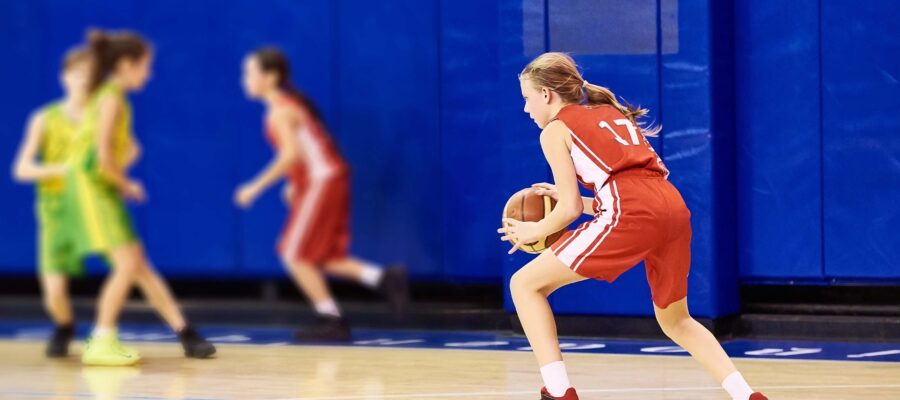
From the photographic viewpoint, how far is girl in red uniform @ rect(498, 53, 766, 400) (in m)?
5.07

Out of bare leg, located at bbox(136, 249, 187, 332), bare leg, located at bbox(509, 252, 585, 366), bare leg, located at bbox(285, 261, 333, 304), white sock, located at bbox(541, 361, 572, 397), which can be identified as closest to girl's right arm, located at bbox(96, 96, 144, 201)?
bare leg, located at bbox(136, 249, 187, 332)

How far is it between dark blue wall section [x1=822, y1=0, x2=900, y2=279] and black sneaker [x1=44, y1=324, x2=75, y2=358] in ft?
13.3

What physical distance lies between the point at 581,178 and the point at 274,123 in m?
4.00

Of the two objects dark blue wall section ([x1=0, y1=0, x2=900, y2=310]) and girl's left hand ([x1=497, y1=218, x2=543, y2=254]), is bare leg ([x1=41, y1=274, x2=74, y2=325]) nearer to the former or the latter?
dark blue wall section ([x1=0, y1=0, x2=900, y2=310])

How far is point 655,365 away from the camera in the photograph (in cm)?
680

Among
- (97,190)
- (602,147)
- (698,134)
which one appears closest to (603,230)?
(602,147)

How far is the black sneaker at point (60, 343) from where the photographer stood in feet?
25.5

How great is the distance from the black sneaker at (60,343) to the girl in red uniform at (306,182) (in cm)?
141

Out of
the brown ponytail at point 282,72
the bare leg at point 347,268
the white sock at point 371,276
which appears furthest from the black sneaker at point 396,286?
the brown ponytail at point 282,72

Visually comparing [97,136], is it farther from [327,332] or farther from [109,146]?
[327,332]

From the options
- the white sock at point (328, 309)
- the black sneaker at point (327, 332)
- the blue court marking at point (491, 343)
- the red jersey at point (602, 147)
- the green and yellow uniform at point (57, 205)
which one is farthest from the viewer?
the white sock at point (328, 309)

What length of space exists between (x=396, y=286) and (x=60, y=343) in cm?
195

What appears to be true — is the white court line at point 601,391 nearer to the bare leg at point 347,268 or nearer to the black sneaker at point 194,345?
the black sneaker at point 194,345

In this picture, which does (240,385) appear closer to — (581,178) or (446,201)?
(581,178)
